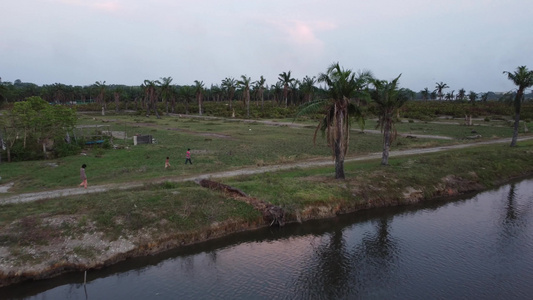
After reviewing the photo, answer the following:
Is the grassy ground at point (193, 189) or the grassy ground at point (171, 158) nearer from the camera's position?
the grassy ground at point (193, 189)

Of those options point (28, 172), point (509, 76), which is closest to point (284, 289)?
point (28, 172)

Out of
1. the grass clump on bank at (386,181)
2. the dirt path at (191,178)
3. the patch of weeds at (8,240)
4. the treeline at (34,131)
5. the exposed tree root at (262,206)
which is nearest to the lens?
the patch of weeds at (8,240)

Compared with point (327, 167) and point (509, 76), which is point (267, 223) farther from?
point (509, 76)

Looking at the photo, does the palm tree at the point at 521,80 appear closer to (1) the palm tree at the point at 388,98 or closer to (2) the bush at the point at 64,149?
(1) the palm tree at the point at 388,98

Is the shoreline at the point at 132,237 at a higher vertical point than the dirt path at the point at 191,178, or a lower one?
lower

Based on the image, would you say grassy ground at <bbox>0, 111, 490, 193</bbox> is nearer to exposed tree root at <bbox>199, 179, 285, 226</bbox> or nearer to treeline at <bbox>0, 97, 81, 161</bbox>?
treeline at <bbox>0, 97, 81, 161</bbox>

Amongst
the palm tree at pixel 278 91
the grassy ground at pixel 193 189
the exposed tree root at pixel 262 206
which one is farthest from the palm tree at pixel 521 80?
the palm tree at pixel 278 91

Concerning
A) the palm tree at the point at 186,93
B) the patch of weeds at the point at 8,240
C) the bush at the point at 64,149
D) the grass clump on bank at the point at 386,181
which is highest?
the palm tree at the point at 186,93
